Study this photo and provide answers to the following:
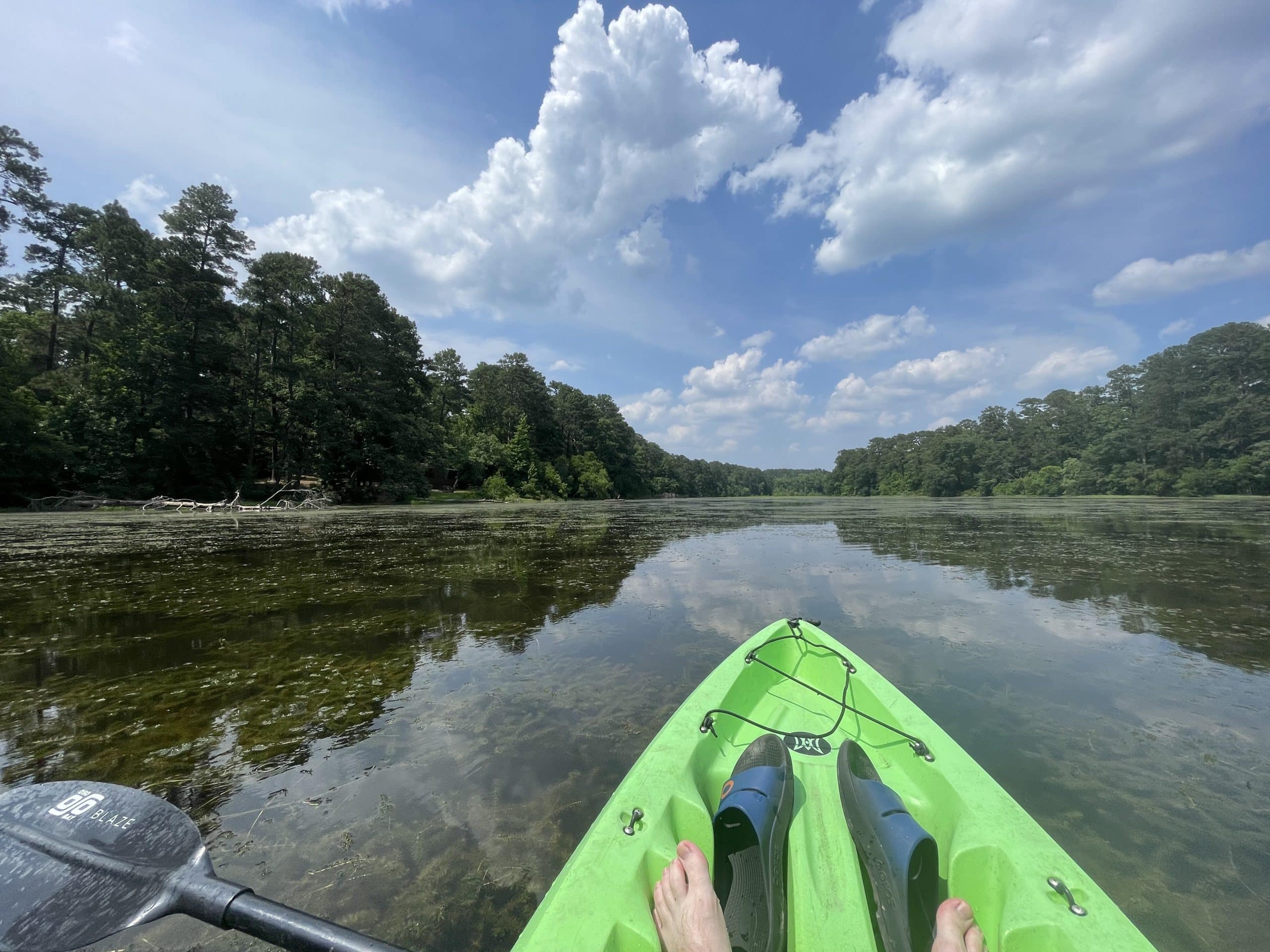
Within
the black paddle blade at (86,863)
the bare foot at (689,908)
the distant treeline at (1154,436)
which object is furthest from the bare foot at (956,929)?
the distant treeline at (1154,436)

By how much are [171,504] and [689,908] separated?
34.2 meters

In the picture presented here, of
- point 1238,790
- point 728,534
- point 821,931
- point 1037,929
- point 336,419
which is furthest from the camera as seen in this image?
point 336,419

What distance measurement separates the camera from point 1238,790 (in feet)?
8.59

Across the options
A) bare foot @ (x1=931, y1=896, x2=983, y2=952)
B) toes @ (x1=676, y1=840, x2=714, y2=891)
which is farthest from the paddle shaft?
bare foot @ (x1=931, y1=896, x2=983, y2=952)

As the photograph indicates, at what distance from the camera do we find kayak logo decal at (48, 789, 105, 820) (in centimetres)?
160

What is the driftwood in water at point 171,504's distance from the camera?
2339 cm

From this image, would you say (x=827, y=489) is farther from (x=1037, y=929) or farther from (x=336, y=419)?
(x=1037, y=929)

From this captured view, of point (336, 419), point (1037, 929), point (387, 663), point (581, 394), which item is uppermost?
point (581, 394)

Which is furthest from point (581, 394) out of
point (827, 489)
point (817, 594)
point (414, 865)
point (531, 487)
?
point (827, 489)

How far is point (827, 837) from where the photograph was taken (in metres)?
2.19

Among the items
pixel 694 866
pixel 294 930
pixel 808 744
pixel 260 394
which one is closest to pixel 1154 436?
pixel 808 744

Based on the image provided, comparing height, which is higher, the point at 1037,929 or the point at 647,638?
the point at 1037,929

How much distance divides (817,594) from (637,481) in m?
→ 69.6

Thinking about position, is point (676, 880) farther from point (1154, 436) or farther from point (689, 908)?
point (1154, 436)
